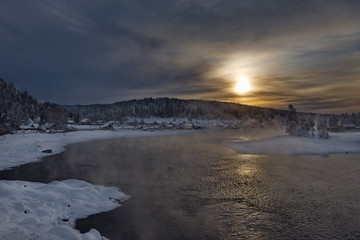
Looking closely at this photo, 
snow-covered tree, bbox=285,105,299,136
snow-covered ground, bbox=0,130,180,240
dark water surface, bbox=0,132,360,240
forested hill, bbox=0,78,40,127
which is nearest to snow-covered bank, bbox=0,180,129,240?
snow-covered ground, bbox=0,130,180,240

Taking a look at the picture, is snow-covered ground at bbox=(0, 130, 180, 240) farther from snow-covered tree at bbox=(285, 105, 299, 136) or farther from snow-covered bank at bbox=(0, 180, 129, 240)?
snow-covered tree at bbox=(285, 105, 299, 136)

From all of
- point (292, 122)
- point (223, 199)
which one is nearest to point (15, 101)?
point (292, 122)

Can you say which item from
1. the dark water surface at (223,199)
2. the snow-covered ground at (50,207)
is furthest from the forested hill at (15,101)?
the snow-covered ground at (50,207)

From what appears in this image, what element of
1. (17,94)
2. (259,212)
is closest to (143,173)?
(259,212)

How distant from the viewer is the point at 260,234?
38.1ft

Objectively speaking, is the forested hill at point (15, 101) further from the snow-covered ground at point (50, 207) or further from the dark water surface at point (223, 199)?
the snow-covered ground at point (50, 207)

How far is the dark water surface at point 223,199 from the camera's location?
12000mm

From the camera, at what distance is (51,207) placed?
13055 mm

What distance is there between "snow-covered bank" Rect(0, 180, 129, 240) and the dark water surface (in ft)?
3.48

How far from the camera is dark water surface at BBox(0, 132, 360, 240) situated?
472 inches

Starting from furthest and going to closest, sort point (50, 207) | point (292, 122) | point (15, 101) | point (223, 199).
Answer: point (15, 101) → point (292, 122) → point (223, 199) → point (50, 207)

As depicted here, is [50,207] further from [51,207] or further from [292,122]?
[292,122]

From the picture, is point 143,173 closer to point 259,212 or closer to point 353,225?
point 259,212

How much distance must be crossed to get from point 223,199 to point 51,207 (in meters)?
11.6
